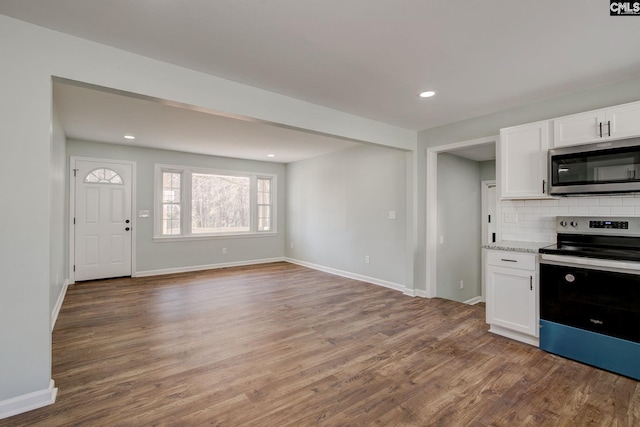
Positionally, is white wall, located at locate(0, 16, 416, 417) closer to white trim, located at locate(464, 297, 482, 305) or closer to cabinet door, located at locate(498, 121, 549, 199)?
cabinet door, located at locate(498, 121, 549, 199)

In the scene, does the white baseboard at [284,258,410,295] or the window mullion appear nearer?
the white baseboard at [284,258,410,295]

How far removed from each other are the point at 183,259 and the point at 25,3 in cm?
514

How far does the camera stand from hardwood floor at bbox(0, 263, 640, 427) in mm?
1922

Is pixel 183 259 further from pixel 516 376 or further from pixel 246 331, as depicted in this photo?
pixel 516 376

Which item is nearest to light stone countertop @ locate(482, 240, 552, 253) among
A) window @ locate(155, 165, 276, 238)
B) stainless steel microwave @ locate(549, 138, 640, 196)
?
stainless steel microwave @ locate(549, 138, 640, 196)

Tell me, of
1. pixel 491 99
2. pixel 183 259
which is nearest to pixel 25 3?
pixel 491 99

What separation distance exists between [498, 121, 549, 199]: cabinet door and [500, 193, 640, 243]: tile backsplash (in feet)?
1.01

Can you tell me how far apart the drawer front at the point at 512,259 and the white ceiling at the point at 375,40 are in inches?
65.3

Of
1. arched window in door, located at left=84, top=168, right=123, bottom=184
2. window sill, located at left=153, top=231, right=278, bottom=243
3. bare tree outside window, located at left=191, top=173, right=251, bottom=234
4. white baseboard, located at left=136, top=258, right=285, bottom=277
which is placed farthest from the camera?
bare tree outside window, located at left=191, top=173, right=251, bottom=234

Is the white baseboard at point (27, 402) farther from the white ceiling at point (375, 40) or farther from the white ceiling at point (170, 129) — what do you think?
the white ceiling at point (375, 40)

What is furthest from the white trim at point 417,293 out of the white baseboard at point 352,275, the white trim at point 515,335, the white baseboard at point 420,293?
the white trim at point 515,335

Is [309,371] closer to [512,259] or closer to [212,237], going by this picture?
[512,259]

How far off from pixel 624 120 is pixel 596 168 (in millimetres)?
420

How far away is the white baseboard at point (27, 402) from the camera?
1.88 m
